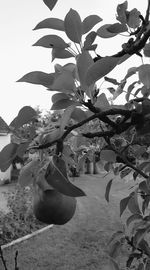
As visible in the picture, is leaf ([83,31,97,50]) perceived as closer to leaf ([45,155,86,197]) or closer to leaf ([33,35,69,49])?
leaf ([33,35,69,49])

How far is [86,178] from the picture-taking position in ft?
42.0

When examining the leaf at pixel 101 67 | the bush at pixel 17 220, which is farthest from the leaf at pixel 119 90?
the bush at pixel 17 220

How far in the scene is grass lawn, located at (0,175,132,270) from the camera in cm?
418

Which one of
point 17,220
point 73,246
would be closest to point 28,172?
point 73,246

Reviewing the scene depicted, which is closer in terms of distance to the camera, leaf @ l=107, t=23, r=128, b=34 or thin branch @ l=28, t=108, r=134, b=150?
thin branch @ l=28, t=108, r=134, b=150

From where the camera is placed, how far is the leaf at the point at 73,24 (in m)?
0.62

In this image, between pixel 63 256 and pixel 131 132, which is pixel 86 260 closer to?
pixel 63 256

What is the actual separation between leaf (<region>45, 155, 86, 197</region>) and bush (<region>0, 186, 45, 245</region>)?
4507mm

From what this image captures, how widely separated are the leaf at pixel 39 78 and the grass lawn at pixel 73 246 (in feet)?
7.84

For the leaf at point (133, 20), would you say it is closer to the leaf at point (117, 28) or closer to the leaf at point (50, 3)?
the leaf at point (117, 28)

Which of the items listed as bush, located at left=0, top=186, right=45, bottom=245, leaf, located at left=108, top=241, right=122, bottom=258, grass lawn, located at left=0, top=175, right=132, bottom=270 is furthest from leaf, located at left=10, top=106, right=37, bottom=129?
bush, located at left=0, top=186, right=45, bottom=245

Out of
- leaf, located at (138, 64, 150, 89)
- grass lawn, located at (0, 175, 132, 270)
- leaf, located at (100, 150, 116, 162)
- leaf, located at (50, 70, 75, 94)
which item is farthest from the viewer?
grass lawn, located at (0, 175, 132, 270)

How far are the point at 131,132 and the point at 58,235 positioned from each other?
4.72 metres

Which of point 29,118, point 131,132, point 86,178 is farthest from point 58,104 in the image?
point 86,178
